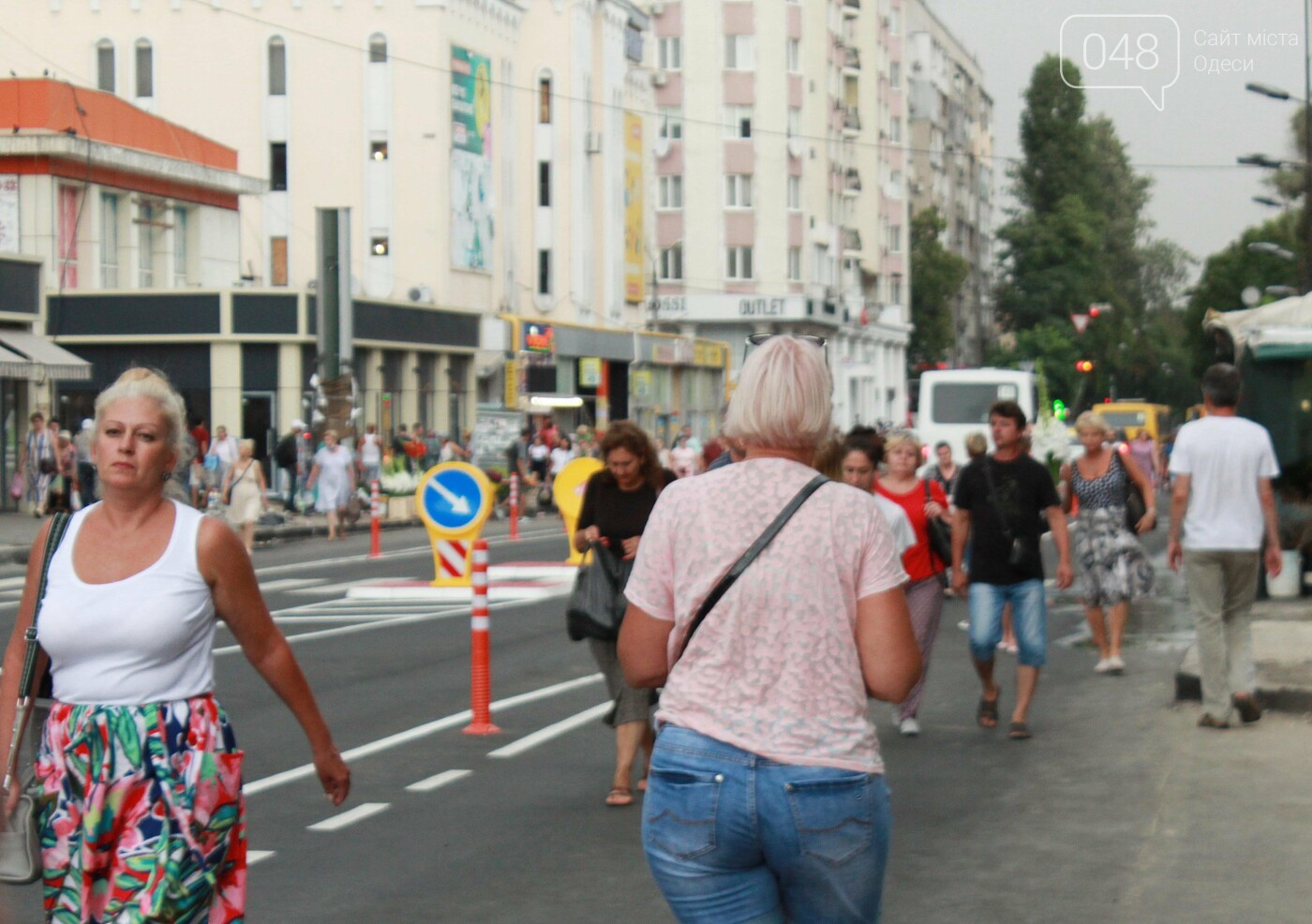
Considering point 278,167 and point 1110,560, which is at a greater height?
point 278,167

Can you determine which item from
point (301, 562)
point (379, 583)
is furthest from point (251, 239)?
point (379, 583)

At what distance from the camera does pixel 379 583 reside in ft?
71.1

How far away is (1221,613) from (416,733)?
4240mm

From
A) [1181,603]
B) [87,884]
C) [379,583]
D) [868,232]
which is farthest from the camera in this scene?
[868,232]

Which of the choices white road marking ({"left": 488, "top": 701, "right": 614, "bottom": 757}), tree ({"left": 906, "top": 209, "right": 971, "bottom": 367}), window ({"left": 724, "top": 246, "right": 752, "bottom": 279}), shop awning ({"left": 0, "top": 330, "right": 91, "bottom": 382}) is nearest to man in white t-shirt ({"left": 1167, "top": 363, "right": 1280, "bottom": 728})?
white road marking ({"left": 488, "top": 701, "right": 614, "bottom": 757})

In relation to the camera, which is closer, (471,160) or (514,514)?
(514,514)

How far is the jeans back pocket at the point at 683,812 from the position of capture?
3719mm

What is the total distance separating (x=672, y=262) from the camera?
78.3 m

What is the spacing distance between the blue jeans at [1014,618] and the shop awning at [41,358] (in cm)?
2813

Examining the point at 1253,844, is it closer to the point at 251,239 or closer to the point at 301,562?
the point at 301,562

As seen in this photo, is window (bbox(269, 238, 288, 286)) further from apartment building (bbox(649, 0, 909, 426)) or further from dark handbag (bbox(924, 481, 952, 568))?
dark handbag (bbox(924, 481, 952, 568))

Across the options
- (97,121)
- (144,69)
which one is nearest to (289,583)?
(97,121)

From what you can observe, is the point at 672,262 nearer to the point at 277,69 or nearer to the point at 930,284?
the point at 930,284

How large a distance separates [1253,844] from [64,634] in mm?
5144
